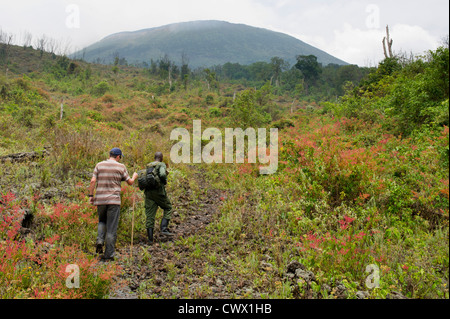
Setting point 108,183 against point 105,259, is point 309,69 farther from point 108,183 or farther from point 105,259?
point 105,259

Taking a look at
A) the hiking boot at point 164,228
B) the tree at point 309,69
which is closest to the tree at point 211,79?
the tree at point 309,69

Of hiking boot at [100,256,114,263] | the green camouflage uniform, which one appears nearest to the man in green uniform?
the green camouflage uniform

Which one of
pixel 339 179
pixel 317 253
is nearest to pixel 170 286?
pixel 317 253

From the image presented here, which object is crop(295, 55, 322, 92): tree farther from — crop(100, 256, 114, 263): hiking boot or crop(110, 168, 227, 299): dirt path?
crop(100, 256, 114, 263): hiking boot

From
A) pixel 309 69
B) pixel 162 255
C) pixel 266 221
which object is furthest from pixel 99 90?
pixel 309 69

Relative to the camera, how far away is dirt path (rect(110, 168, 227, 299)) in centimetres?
349

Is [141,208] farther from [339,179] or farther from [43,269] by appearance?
[339,179]

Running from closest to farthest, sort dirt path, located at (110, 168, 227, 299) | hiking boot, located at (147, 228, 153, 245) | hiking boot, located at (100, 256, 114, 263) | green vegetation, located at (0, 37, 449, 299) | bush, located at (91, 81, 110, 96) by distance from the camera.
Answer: green vegetation, located at (0, 37, 449, 299) < dirt path, located at (110, 168, 227, 299) < hiking boot, located at (100, 256, 114, 263) < hiking boot, located at (147, 228, 153, 245) < bush, located at (91, 81, 110, 96)

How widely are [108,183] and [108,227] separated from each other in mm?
754

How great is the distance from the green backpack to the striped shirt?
68 cm

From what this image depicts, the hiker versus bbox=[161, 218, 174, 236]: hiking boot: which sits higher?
the hiker

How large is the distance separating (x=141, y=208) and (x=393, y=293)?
5108 mm

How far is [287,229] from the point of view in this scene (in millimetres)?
4957
